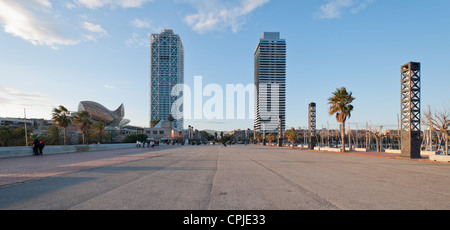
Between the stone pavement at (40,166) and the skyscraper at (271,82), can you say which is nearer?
the stone pavement at (40,166)

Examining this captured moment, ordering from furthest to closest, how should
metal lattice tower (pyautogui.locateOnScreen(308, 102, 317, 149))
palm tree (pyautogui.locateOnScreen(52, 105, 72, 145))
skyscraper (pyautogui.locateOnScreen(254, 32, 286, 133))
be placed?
skyscraper (pyautogui.locateOnScreen(254, 32, 286, 133)), metal lattice tower (pyautogui.locateOnScreen(308, 102, 317, 149)), palm tree (pyautogui.locateOnScreen(52, 105, 72, 145))

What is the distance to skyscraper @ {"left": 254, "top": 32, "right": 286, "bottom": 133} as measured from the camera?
187000 mm

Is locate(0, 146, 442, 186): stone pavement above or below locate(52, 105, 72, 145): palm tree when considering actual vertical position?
below

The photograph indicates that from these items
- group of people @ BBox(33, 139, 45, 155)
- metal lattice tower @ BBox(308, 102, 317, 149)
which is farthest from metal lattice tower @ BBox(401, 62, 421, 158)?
group of people @ BBox(33, 139, 45, 155)

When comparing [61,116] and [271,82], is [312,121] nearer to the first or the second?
[61,116]

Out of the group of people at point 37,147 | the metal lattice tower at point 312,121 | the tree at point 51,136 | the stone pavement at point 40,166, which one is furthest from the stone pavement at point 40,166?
the metal lattice tower at point 312,121

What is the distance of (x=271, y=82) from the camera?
193 m

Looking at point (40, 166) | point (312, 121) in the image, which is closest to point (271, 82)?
point (312, 121)

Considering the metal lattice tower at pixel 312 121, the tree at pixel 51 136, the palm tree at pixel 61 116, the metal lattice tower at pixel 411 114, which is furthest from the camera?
the metal lattice tower at pixel 312 121

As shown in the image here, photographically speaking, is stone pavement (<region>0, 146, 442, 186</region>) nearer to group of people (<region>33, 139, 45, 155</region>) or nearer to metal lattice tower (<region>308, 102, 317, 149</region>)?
group of people (<region>33, 139, 45, 155</region>)

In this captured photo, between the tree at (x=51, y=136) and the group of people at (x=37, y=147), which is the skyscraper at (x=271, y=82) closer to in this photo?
the tree at (x=51, y=136)

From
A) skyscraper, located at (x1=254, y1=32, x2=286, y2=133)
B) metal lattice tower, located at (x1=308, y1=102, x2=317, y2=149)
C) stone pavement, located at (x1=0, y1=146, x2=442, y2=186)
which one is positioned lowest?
stone pavement, located at (x1=0, y1=146, x2=442, y2=186)

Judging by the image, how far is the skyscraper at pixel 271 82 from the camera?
614 ft

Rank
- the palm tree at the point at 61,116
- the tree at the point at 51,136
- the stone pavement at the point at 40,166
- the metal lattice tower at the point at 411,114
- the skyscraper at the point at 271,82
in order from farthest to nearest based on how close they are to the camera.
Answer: the skyscraper at the point at 271,82
the tree at the point at 51,136
the palm tree at the point at 61,116
the metal lattice tower at the point at 411,114
the stone pavement at the point at 40,166
